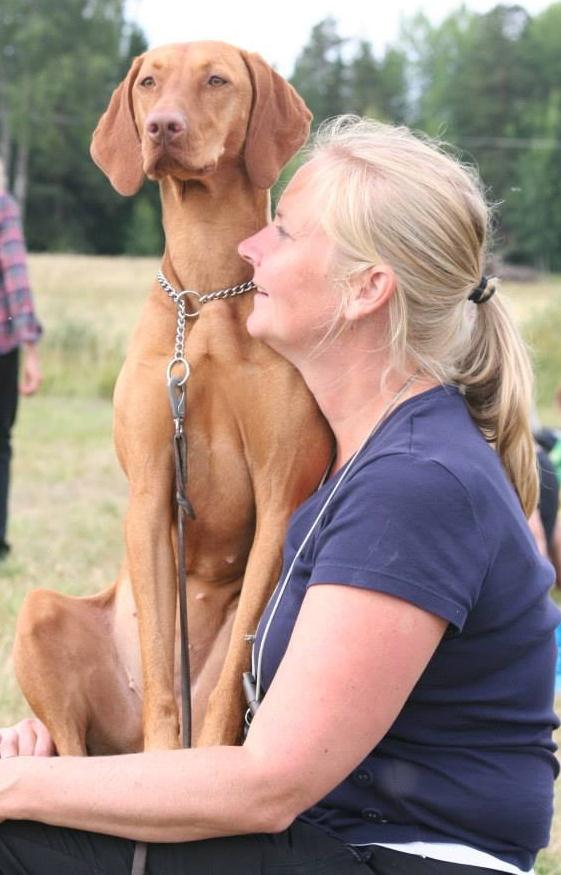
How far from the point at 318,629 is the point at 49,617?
3.78ft

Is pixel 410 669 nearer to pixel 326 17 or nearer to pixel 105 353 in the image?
→ pixel 105 353

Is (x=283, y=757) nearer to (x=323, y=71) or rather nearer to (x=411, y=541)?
(x=411, y=541)

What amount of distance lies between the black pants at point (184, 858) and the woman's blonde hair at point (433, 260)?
2.38ft

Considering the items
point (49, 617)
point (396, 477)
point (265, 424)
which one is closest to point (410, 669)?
point (396, 477)

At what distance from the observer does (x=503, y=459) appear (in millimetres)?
2316

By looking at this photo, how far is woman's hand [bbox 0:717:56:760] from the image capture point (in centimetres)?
284

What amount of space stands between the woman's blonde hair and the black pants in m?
0.72

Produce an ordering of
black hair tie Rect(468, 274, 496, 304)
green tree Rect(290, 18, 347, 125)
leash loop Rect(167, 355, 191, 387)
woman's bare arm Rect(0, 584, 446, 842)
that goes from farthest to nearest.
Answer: green tree Rect(290, 18, 347, 125)
leash loop Rect(167, 355, 191, 387)
black hair tie Rect(468, 274, 496, 304)
woman's bare arm Rect(0, 584, 446, 842)

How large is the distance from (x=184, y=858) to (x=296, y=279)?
104cm

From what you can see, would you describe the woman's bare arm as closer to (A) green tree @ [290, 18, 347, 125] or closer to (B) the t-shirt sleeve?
(B) the t-shirt sleeve

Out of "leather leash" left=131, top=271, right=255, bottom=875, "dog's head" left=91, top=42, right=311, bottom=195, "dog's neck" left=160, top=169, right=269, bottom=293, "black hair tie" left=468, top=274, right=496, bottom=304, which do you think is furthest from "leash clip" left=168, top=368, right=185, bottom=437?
"black hair tie" left=468, top=274, right=496, bottom=304

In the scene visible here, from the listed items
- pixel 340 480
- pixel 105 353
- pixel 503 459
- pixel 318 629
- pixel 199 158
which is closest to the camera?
pixel 318 629

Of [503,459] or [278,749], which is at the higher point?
[503,459]

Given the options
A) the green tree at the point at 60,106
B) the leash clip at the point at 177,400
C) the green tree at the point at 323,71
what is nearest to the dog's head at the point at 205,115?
the leash clip at the point at 177,400
